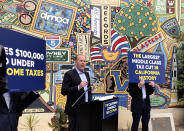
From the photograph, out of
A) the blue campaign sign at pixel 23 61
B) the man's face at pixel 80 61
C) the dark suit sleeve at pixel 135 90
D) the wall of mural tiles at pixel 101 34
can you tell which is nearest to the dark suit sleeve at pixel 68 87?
the man's face at pixel 80 61

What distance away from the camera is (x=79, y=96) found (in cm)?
408

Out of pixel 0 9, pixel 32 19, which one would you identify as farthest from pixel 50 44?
pixel 0 9

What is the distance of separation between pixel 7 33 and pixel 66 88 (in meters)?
1.76

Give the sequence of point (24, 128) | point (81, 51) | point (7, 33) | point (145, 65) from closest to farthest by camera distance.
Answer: point (7, 33) → point (145, 65) → point (24, 128) → point (81, 51)

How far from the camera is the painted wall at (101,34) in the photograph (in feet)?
20.7

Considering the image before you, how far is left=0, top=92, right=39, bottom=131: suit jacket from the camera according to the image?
93.7 inches

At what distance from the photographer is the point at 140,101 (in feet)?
15.6

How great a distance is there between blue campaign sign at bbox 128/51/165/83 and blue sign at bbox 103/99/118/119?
64 centimetres

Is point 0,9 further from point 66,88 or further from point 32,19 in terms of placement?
point 66,88

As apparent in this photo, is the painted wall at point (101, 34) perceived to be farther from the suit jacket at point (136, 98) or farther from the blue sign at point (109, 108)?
the blue sign at point (109, 108)

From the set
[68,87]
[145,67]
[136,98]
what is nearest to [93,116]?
[68,87]

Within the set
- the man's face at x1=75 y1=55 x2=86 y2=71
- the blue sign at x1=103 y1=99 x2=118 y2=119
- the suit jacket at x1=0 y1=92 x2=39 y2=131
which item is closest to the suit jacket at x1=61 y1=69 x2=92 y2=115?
the man's face at x1=75 y1=55 x2=86 y2=71

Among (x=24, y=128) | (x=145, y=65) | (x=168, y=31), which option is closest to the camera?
(x=145, y=65)

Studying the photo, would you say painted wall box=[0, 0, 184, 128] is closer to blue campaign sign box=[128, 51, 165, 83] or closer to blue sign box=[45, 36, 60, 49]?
blue sign box=[45, 36, 60, 49]
